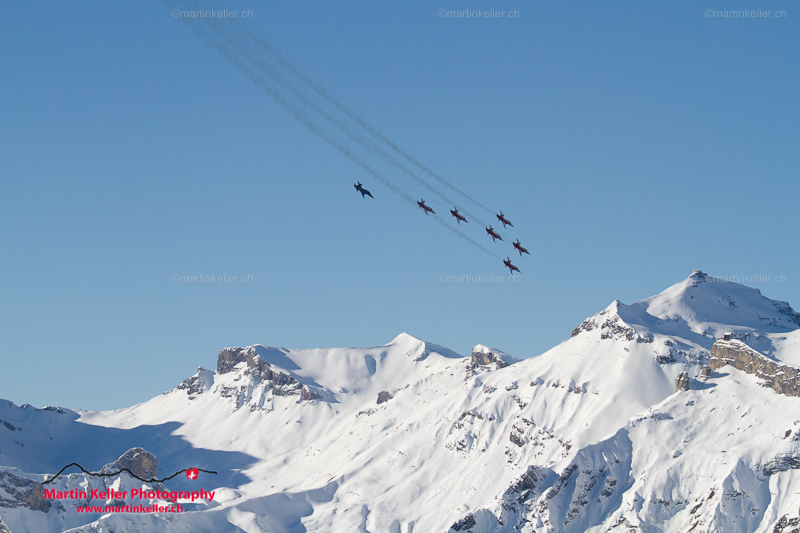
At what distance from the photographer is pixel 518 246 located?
181625 mm

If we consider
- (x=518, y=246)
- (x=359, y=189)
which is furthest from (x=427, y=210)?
(x=518, y=246)

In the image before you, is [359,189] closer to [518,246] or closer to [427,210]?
[427,210]

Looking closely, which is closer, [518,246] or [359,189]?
[359,189]

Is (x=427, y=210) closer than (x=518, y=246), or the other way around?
(x=427, y=210)

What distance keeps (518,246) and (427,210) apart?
27560 mm

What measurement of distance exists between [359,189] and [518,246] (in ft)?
122

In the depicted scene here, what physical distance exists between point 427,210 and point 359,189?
1186cm

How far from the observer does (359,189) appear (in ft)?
526

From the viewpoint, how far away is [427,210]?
161 m
